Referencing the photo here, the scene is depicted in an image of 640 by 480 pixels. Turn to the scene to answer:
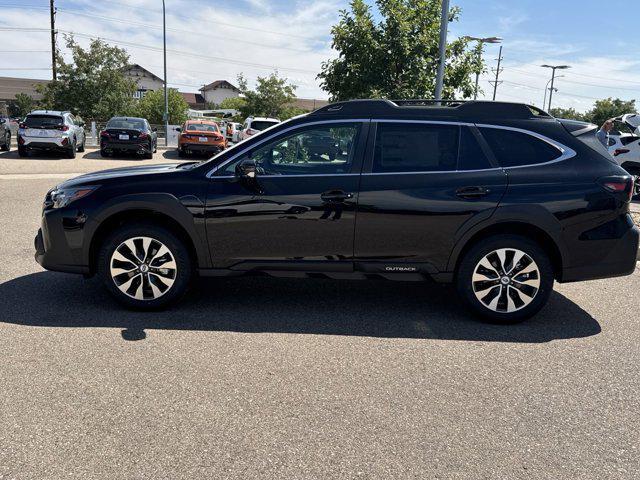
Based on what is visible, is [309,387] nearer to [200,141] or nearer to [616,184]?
[616,184]

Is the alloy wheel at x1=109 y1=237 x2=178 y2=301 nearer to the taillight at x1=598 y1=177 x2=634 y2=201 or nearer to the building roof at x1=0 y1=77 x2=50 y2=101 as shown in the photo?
the taillight at x1=598 y1=177 x2=634 y2=201

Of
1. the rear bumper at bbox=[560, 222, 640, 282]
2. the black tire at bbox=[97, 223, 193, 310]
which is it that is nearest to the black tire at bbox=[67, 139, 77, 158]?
the black tire at bbox=[97, 223, 193, 310]

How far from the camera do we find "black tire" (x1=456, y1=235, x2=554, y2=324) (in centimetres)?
480

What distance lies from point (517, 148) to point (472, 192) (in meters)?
0.59

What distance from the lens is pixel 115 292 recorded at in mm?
4902

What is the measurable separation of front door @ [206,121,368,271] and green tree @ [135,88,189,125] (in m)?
56.5

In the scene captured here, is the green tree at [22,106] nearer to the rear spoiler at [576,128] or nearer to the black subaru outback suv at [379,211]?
the black subaru outback suv at [379,211]

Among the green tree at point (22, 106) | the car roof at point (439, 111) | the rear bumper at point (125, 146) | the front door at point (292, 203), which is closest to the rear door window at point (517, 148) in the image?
the car roof at point (439, 111)

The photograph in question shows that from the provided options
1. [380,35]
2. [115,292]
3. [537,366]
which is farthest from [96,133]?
[537,366]

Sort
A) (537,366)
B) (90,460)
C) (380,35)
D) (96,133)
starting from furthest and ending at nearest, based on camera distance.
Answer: (96,133), (380,35), (537,366), (90,460)

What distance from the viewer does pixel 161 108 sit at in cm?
5875

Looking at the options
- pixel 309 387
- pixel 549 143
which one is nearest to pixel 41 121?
pixel 549 143

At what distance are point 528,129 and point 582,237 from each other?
102 cm

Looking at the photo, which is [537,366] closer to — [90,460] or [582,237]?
[582,237]
